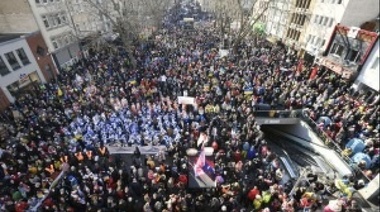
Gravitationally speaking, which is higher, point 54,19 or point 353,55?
point 54,19

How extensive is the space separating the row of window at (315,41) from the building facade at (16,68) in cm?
2774

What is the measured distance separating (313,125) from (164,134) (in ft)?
30.8

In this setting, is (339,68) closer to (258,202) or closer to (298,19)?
(298,19)

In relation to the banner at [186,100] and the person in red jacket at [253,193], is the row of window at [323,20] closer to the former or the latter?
the banner at [186,100]

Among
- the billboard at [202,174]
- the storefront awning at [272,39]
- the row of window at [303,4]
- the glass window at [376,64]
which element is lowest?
the storefront awning at [272,39]

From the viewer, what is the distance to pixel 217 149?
13102 millimetres

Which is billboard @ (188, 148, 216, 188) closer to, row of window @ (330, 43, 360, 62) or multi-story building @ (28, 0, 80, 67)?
row of window @ (330, 43, 360, 62)

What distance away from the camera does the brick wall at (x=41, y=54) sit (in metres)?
23.0

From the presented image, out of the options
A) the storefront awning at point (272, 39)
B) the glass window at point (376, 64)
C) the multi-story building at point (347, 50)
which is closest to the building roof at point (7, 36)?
the multi-story building at point (347, 50)

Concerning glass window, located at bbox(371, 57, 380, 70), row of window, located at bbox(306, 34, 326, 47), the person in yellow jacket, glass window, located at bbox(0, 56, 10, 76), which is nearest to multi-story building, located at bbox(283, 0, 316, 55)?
row of window, located at bbox(306, 34, 326, 47)

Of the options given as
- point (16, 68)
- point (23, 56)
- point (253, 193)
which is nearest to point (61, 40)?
point (23, 56)

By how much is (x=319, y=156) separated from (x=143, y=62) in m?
18.1

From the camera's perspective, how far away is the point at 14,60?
21000 millimetres

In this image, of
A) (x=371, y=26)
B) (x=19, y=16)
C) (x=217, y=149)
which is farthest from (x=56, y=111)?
(x=371, y=26)
